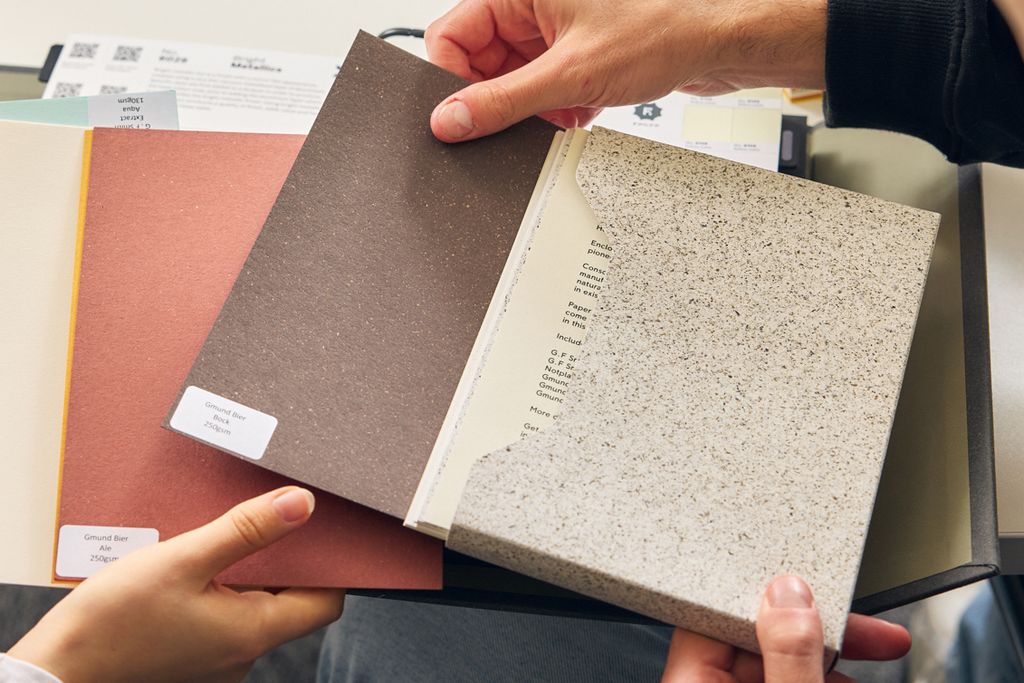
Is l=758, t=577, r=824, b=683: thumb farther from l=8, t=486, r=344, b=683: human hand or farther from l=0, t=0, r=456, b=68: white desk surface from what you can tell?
l=0, t=0, r=456, b=68: white desk surface

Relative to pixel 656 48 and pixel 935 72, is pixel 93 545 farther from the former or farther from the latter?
pixel 935 72

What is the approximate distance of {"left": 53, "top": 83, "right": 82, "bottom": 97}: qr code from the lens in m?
0.79

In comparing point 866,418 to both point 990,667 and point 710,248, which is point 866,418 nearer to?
point 710,248

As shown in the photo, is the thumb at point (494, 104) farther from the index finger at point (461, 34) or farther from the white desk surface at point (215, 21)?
the white desk surface at point (215, 21)

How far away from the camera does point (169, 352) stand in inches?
21.9

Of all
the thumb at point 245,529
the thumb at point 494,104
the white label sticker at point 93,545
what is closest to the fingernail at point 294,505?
the thumb at point 245,529

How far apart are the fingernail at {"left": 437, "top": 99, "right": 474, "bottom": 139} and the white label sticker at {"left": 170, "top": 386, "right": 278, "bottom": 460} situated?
233 millimetres

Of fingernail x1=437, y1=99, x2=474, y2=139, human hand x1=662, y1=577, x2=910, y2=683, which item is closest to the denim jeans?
human hand x1=662, y1=577, x2=910, y2=683

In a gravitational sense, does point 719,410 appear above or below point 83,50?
below

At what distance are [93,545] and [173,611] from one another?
9 centimetres

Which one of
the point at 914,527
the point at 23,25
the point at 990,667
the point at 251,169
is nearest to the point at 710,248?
the point at 914,527

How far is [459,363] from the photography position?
510mm

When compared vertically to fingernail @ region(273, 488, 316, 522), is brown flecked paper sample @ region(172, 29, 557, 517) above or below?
above

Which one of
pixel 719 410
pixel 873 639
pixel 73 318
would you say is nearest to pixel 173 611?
pixel 73 318
